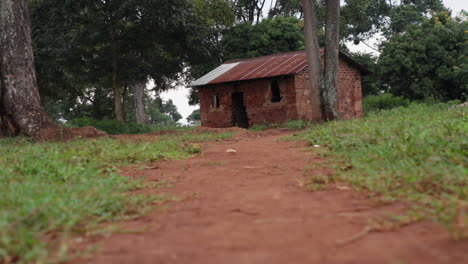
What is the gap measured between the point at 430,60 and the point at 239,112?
12.2m

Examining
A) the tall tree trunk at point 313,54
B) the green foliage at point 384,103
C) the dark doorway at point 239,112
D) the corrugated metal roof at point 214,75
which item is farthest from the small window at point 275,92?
the green foliage at point 384,103

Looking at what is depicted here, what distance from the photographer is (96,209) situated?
137 inches

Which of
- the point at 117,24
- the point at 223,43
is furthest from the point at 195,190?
the point at 223,43

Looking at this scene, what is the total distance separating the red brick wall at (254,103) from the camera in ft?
67.7

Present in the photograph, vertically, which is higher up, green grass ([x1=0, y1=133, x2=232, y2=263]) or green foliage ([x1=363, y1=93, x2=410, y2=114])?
green foliage ([x1=363, y1=93, x2=410, y2=114])

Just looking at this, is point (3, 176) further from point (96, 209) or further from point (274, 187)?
point (274, 187)

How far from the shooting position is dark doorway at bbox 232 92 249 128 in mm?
23297

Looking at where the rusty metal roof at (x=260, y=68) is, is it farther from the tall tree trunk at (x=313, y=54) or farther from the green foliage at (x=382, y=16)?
the green foliage at (x=382, y=16)

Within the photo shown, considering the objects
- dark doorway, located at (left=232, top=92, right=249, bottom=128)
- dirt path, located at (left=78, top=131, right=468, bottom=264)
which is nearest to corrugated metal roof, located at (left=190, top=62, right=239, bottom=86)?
dark doorway, located at (left=232, top=92, right=249, bottom=128)

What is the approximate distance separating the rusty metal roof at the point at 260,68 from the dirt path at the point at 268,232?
1628 centimetres

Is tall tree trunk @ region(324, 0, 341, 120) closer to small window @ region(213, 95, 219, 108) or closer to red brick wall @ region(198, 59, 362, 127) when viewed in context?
red brick wall @ region(198, 59, 362, 127)

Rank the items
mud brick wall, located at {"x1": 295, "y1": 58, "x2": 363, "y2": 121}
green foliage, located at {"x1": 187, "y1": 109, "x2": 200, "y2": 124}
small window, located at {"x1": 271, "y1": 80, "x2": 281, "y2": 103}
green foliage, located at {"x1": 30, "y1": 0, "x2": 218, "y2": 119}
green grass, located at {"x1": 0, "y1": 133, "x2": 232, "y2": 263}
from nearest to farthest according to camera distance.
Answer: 1. green grass, located at {"x1": 0, "y1": 133, "x2": 232, "y2": 263}
2. green foliage, located at {"x1": 30, "y1": 0, "x2": 218, "y2": 119}
3. mud brick wall, located at {"x1": 295, "y1": 58, "x2": 363, "y2": 121}
4. small window, located at {"x1": 271, "y1": 80, "x2": 281, "y2": 103}
5. green foliage, located at {"x1": 187, "y1": 109, "x2": 200, "y2": 124}

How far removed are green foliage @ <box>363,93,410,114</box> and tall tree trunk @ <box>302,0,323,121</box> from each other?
1130 cm

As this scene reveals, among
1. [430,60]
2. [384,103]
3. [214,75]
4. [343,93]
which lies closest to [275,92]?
[343,93]
